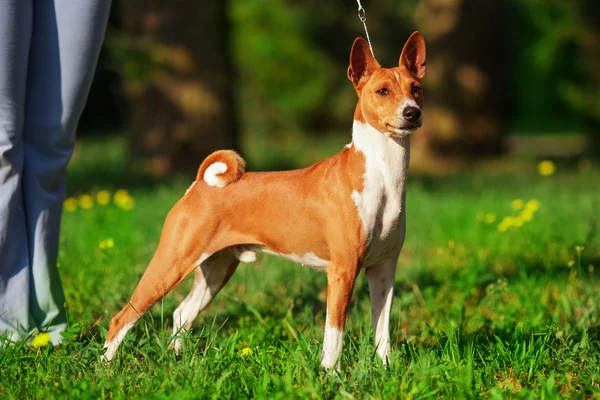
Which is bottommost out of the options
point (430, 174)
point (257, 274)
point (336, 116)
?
point (336, 116)

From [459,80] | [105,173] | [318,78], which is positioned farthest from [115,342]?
[318,78]

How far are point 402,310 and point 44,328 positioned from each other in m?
2.02

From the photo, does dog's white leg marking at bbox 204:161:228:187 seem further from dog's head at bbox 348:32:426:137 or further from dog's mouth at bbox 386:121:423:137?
dog's mouth at bbox 386:121:423:137

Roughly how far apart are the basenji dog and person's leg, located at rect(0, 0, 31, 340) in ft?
1.84

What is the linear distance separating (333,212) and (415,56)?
81 centimetres

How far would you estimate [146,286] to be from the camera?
12.1 ft

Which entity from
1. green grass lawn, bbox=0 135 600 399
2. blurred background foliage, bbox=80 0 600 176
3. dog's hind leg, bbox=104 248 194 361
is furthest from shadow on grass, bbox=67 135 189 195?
dog's hind leg, bbox=104 248 194 361

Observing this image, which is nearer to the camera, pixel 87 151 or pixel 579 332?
pixel 579 332

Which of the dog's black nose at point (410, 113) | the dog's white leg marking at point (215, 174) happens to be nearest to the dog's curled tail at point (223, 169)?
the dog's white leg marking at point (215, 174)

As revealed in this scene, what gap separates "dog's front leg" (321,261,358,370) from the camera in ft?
11.0

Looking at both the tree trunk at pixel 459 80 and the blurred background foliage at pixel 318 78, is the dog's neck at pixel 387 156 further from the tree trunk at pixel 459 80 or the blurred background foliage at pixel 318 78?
the tree trunk at pixel 459 80

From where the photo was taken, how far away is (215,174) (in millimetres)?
3643

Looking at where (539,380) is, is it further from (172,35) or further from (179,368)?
(172,35)

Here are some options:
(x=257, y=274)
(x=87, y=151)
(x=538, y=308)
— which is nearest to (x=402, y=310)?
(x=538, y=308)
